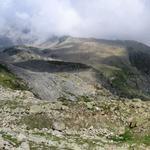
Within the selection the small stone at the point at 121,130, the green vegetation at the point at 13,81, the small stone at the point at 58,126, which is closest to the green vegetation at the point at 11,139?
the small stone at the point at 58,126

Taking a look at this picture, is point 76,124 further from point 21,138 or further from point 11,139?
point 11,139

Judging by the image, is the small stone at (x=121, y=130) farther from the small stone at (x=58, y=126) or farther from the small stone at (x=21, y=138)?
the small stone at (x=21, y=138)

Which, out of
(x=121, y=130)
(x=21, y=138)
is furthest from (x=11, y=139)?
(x=121, y=130)

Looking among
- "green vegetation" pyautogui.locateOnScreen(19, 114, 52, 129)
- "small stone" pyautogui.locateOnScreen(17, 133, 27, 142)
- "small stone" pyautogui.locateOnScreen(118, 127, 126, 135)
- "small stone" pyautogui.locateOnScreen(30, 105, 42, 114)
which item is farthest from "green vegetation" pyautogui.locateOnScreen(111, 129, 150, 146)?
"small stone" pyautogui.locateOnScreen(17, 133, 27, 142)

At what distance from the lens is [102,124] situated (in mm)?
61344

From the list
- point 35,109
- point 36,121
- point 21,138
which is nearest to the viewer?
point 21,138

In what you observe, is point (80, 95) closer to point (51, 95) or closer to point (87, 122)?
point (51, 95)

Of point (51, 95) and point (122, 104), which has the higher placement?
point (122, 104)

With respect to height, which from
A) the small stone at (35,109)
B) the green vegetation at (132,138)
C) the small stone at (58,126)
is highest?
the small stone at (35,109)

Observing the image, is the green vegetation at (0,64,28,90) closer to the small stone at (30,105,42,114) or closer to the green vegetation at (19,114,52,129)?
the small stone at (30,105,42,114)

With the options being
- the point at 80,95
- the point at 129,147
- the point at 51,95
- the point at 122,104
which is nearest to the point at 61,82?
the point at 80,95

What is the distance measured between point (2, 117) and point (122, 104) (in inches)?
729

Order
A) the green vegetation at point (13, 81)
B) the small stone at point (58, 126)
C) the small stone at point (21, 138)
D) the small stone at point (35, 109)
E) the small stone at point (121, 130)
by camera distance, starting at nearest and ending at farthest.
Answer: the small stone at point (21, 138) → the small stone at point (58, 126) → the small stone at point (121, 130) → the small stone at point (35, 109) → the green vegetation at point (13, 81)

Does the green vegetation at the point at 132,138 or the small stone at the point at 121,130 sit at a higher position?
the small stone at the point at 121,130
